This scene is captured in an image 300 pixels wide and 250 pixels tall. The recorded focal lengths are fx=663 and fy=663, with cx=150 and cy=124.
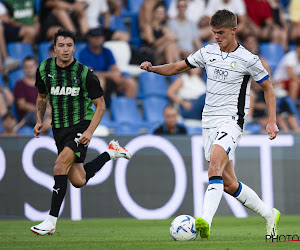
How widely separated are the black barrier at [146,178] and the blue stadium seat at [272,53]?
3098 millimetres

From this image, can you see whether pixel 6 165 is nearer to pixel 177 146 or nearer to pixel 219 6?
pixel 177 146

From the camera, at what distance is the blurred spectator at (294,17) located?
46.5 feet

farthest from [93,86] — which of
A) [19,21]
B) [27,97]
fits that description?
[19,21]

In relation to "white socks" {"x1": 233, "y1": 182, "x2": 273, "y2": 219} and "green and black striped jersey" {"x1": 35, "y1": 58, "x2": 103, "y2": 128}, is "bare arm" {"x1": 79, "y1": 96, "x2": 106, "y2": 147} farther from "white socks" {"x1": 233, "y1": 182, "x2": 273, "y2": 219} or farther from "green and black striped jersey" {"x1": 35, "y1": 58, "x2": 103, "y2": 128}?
"white socks" {"x1": 233, "y1": 182, "x2": 273, "y2": 219}

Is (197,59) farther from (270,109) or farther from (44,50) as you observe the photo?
(44,50)

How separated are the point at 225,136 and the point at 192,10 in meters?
7.44

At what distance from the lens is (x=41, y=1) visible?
12875 mm

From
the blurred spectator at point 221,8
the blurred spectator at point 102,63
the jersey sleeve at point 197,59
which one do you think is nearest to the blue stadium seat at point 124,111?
the blurred spectator at point 102,63

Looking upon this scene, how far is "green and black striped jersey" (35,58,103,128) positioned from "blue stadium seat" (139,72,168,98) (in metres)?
5.05

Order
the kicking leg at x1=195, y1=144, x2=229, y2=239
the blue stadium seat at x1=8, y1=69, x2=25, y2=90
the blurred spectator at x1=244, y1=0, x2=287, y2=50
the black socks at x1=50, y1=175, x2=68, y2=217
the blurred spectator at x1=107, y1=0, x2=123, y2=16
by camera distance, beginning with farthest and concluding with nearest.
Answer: the blurred spectator at x1=244, y1=0, x2=287, y2=50, the blurred spectator at x1=107, y1=0, x2=123, y2=16, the blue stadium seat at x1=8, y1=69, x2=25, y2=90, the black socks at x1=50, y1=175, x2=68, y2=217, the kicking leg at x1=195, y1=144, x2=229, y2=239

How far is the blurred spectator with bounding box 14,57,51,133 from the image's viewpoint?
11812 mm

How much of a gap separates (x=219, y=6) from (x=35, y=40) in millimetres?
3882

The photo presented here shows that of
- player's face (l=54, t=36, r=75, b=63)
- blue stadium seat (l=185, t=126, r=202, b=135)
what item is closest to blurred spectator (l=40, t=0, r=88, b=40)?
blue stadium seat (l=185, t=126, r=202, b=135)

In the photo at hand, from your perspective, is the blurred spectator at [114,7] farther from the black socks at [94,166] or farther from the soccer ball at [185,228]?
the soccer ball at [185,228]
